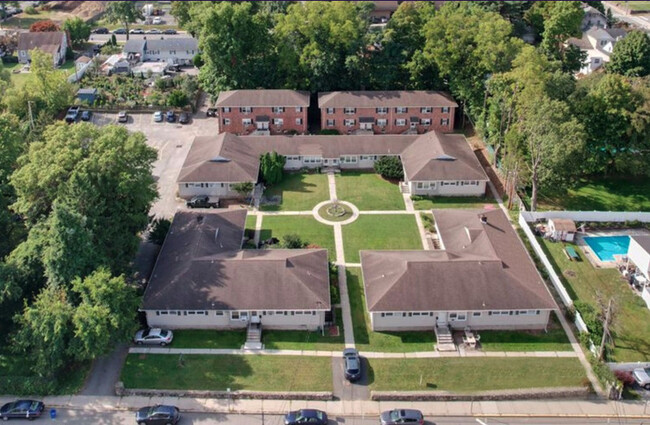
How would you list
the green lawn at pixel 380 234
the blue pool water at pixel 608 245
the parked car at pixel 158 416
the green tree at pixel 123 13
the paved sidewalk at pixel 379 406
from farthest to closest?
the green tree at pixel 123 13
the green lawn at pixel 380 234
the blue pool water at pixel 608 245
the paved sidewalk at pixel 379 406
the parked car at pixel 158 416

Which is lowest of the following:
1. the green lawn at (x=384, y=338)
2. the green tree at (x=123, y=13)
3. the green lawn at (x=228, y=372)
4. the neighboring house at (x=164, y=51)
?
the green lawn at (x=228, y=372)

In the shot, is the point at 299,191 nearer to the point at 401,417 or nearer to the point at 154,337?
the point at 154,337

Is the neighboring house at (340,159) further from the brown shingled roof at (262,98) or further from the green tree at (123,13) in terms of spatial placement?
the green tree at (123,13)

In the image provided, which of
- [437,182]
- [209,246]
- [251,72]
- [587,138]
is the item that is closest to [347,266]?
[209,246]

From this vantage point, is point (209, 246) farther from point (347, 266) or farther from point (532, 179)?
point (532, 179)

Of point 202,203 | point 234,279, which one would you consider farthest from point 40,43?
point 234,279

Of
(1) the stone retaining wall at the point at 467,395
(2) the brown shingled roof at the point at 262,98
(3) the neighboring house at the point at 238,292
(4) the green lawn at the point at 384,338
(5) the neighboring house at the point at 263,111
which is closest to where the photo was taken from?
(1) the stone retaining wall at the point at 467,395

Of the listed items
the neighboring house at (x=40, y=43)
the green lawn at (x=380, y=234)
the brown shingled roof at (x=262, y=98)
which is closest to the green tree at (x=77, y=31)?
the neighboring house at (x=40, y=43)
